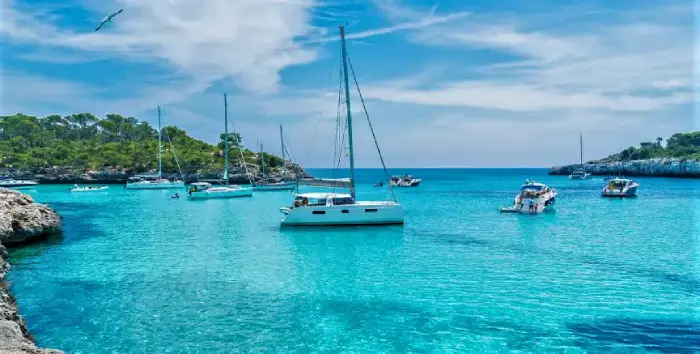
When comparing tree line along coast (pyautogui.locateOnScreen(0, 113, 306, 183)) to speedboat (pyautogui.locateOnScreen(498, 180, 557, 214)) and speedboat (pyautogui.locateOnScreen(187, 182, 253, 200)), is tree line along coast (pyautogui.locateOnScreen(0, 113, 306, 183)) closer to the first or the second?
speedboat (pyautogui.locateOnScreen(187, 182, 253, 200))

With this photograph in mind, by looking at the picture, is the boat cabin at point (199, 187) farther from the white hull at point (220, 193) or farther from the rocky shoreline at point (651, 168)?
the rocky shoreline at point (651, 168)

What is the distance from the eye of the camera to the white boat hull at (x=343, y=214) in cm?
3516

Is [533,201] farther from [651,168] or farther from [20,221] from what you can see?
[651,168]

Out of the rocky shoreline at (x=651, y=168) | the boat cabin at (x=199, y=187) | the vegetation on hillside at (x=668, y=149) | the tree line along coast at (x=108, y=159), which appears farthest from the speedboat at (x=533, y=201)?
the vegetation on hillside at (x=668, y=149)

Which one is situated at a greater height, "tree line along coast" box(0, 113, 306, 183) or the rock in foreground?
"tree line along coast" box(0, 113, 306, 183)

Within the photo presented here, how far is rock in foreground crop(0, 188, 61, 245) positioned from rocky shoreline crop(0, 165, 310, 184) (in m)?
81.4

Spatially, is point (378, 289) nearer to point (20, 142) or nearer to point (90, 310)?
point (90, 310)

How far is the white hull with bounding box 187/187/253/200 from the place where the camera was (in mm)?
67812

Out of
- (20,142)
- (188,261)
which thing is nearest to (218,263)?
(188,261)

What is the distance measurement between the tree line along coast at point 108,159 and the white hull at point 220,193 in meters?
30.2

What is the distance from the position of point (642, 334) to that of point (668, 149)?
17848 cm

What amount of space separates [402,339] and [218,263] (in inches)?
513

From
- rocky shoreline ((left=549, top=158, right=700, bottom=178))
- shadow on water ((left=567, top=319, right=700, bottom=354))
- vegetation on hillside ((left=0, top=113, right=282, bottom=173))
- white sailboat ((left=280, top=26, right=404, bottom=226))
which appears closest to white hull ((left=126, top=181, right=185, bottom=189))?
vegetation on hillside ((left=0, top=113, right=282, bottom=173))

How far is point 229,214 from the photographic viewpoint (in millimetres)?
48688
